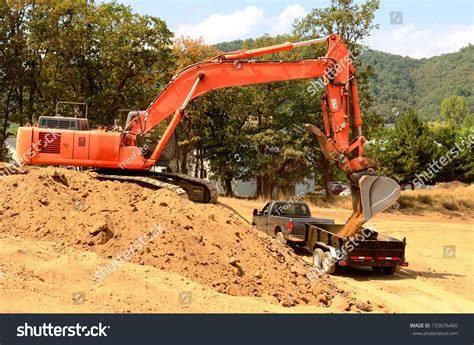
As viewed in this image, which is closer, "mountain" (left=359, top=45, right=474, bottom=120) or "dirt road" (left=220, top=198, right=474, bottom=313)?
"dirt road" (left=220, top=198, right=474, bottom=313)

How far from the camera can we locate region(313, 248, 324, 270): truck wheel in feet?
48.2

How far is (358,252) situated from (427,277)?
2.96 m

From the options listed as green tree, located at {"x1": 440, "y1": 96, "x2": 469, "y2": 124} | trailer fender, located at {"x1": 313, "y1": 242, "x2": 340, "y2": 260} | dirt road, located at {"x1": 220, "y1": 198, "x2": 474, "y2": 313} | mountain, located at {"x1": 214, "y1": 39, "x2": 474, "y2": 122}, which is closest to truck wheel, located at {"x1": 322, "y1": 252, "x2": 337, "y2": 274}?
trailer fender, located at {"x1": 313, "y1": 242, "x2": 340, "y2": 260}

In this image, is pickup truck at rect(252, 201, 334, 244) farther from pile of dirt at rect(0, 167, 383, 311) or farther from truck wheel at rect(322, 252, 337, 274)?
pile of dirt at rect(0, 167, 383, 311)

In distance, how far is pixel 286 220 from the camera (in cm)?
1741

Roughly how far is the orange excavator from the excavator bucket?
2cm

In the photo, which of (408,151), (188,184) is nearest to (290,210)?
(188,184)

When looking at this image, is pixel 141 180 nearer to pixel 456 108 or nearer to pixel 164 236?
pixel 164 236

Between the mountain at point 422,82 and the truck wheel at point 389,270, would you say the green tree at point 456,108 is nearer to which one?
the mountain at point 422,82

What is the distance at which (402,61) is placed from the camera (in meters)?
198

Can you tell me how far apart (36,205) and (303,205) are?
943cm

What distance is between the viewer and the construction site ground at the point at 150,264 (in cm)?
880
